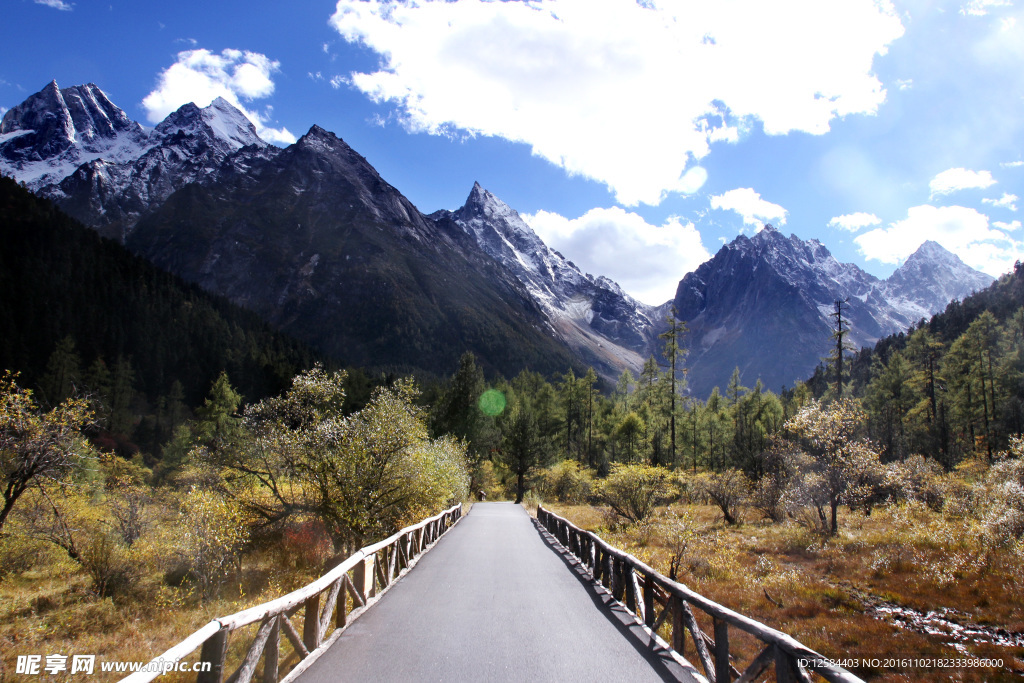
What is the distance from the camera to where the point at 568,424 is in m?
69.4

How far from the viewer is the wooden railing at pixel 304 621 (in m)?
4.72

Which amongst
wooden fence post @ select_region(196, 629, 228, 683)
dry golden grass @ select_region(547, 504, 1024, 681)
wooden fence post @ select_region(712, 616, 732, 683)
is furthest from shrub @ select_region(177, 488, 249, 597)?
dry golden grass @ select_region(547, 504, 1024, 681)

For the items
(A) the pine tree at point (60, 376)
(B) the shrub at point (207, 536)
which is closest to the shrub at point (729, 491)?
(B) the shrub at point (207, 536)

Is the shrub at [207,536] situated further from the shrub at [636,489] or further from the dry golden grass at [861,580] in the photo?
the shrub at [636,489]

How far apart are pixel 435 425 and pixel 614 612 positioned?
52.0 meters

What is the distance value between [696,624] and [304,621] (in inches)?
223

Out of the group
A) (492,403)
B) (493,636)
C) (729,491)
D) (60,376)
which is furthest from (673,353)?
(60,376)

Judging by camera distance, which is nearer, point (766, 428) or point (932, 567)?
point (932, 567)

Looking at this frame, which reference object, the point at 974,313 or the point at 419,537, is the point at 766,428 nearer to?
the point at 974,313

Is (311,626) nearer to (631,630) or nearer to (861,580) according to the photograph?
(631,630)

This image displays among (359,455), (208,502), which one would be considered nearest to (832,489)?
(359,455)

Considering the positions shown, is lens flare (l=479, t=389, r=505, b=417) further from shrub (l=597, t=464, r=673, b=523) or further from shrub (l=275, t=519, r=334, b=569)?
shrub (l=275, t=519, r=334, b=569)

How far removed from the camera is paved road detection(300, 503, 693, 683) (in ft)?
20.2

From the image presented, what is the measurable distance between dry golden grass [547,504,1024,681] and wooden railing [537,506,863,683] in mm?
2358
